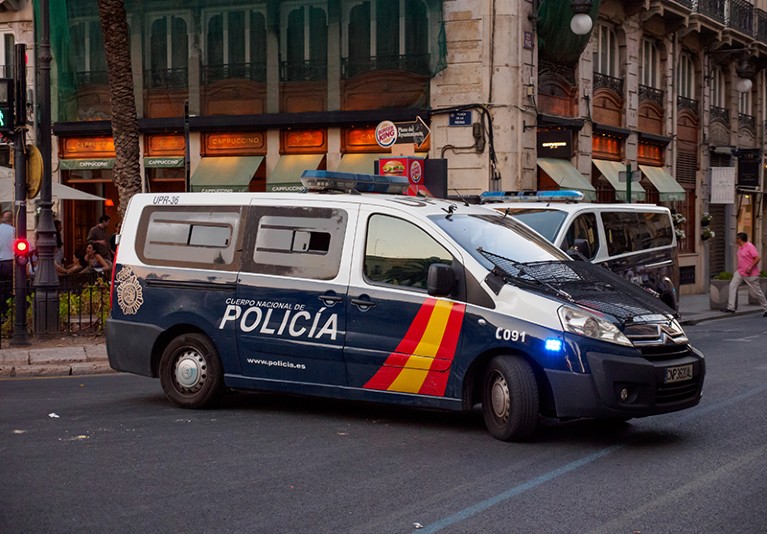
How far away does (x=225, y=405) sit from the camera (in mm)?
10414

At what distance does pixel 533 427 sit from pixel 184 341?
11.1 ft

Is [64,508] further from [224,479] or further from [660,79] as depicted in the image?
[660,79]

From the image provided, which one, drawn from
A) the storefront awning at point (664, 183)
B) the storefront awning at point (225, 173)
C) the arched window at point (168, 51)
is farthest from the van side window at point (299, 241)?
the storefront awning at point (664, 183)

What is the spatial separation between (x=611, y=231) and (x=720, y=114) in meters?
24.0

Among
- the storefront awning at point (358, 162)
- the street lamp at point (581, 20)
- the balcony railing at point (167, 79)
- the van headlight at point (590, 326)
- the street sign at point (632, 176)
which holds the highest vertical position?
the street lamp at point (581, 20)

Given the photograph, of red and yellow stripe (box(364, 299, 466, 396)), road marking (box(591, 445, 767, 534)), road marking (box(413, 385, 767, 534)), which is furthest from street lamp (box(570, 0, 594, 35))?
road marking (box(591, 445, 767, 534))

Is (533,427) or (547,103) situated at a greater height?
(547,103)

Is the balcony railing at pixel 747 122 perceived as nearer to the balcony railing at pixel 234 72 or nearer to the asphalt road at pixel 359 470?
the balcony railing at pixel 234 72

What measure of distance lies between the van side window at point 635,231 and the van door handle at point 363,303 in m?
6.59

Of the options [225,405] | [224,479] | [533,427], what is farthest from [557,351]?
[225,405]

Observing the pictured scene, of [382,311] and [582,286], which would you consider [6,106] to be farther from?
[582,286]

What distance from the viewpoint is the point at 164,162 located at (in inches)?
1043

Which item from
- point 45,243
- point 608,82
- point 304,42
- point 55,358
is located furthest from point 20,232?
point 608,82

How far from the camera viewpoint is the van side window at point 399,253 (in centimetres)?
901
